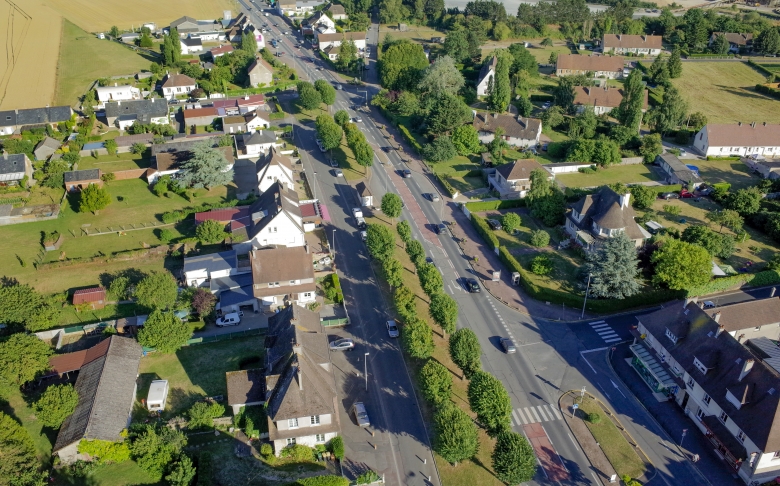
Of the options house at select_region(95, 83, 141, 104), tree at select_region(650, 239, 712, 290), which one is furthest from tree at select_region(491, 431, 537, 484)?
house at select_region(95, 83, 141, 104)

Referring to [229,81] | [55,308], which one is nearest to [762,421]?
[55,308]

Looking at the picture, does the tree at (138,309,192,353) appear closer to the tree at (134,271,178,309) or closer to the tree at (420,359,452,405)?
the tree at (134,271,178,309)

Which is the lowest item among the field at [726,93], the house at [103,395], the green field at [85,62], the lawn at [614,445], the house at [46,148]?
the lawn at [614,445]

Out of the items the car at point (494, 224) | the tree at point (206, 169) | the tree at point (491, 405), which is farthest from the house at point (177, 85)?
the tree at point (491, 405)

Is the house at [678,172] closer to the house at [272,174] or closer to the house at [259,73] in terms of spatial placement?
the house at [272,174]

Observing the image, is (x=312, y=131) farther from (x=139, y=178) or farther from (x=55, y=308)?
(x=55, y=308)

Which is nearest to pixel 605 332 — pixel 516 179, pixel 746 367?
pixel 746 367
